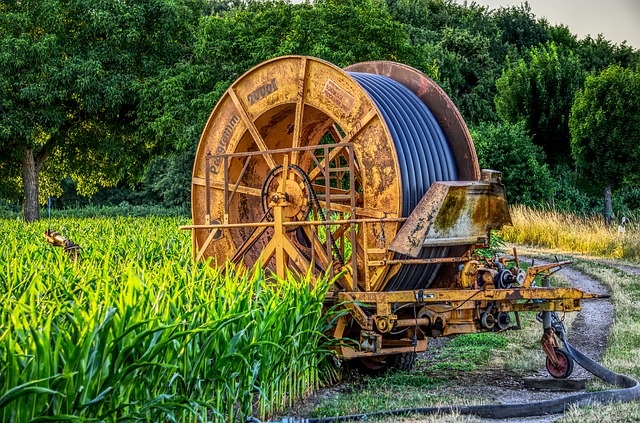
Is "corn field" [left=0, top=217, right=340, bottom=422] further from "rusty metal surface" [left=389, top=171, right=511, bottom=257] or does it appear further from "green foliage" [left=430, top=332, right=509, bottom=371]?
"green foliage" [left=430, top=332, right=509, bottom=371]

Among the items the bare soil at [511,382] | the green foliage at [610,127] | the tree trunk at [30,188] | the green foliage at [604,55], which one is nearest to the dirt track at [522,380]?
the bare soil at [511,382]

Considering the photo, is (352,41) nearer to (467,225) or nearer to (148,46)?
(148,46)

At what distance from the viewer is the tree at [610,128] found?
103 ft

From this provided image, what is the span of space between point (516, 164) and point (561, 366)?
26278 mm

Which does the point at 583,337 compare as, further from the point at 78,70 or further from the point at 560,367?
the point at 78,70

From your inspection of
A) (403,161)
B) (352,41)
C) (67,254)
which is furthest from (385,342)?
(352,41)

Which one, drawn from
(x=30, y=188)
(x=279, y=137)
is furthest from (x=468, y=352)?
(x=30, y=188)

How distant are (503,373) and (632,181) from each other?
2638cm

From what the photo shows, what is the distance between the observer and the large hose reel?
372 inches

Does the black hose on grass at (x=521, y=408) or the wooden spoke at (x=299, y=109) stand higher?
the wooden spoke at (x=299, y=109)

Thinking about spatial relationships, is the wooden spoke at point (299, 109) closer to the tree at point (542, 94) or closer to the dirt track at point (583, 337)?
the dirt track at point (583, 337)

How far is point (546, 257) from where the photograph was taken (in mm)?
23703

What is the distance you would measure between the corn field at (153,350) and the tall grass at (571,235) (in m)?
16.3

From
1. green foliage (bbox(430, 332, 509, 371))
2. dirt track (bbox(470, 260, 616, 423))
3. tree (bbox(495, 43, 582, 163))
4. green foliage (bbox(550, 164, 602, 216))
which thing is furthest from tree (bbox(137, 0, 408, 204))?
green foliage (bbox(430, 332, 509, 371))
